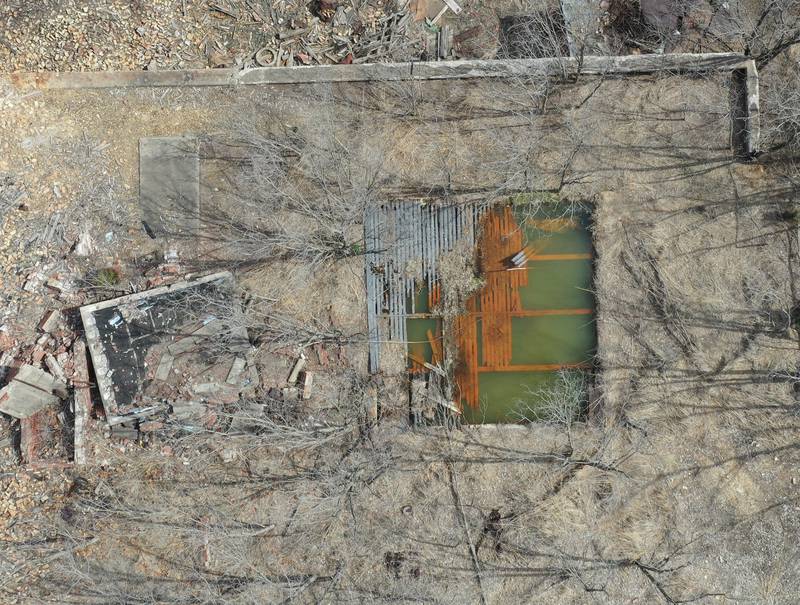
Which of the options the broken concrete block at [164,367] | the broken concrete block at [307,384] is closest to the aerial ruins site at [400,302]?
the broken concrete block at [164,367]

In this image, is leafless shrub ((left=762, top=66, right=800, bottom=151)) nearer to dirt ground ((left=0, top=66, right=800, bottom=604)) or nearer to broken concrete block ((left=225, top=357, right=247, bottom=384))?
dirt ground ((left=0, top=66, right=800, bottom=604))

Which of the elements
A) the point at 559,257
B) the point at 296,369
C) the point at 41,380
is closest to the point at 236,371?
the point at 296,369

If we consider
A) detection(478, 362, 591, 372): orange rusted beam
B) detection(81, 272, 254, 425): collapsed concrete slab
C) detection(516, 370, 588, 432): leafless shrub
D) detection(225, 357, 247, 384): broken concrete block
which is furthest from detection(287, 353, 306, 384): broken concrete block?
detection(516, 370, 588, 432): leafless shrub

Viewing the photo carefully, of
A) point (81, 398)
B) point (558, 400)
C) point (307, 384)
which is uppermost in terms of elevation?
point (307, 384)

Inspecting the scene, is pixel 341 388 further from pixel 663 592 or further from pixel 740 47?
pixel 740 47

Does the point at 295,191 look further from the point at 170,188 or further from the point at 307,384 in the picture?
the point at 307,384

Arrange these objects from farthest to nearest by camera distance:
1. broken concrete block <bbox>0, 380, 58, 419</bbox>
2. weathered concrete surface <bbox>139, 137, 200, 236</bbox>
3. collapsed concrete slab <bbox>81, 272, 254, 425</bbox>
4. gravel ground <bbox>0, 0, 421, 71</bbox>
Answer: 1. gravel ground <bbox>0, 0, 421, 71</bbox>
2. weathered concrete surface <bbox>139, 137, 200, 236</bbox>
3. collapsed concrete slab <bbox>81, 272, 254, 425</bbox>
4. broken concrete block <bbox>0, 380, 58, 419</bbox>
